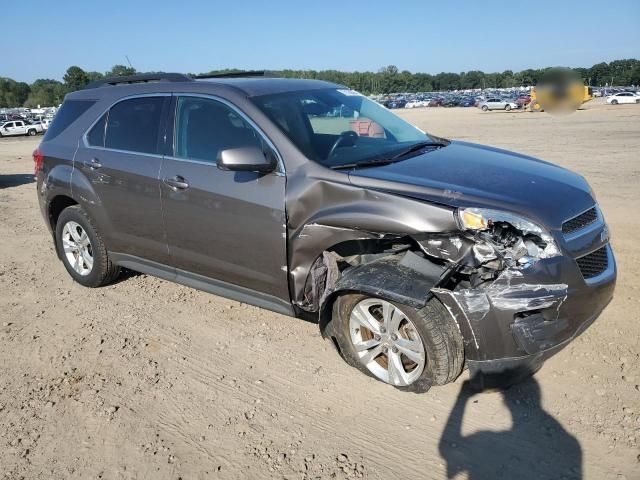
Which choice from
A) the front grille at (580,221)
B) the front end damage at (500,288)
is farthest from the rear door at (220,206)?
the front grille at (580,221)

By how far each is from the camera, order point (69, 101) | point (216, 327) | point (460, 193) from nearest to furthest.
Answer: point (460, 193), point (216, 327), point (69, 101)

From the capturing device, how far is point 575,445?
278 centimetres

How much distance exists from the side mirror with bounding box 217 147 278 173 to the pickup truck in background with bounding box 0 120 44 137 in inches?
1964

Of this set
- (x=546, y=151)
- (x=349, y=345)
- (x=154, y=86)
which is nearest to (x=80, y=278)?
(x=154, y=86)

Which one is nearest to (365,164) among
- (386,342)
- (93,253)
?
(386,342)

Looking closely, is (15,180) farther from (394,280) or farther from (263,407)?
(394,280)

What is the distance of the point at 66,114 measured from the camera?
5172mm

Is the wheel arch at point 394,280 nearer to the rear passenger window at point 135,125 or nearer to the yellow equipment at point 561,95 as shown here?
the rear passenger window at point 135,125

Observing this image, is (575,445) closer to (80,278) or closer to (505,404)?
(505,404)

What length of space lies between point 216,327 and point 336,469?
6.42 ft

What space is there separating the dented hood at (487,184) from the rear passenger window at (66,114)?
3.03 metres

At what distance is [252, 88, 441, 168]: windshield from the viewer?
3.71 metres

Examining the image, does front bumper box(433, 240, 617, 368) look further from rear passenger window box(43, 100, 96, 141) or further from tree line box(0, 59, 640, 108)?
tree line box(0, 59, 640, 108)

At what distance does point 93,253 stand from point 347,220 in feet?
9.84
